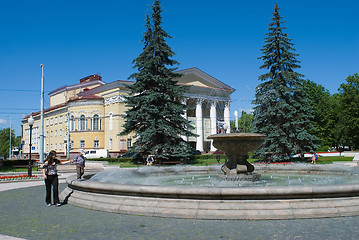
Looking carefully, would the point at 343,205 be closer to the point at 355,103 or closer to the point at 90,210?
the point at 90,210

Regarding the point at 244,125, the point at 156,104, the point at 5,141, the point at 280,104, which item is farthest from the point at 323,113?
the point at 5,141

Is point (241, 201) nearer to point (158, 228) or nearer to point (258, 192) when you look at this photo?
point (258, 192)

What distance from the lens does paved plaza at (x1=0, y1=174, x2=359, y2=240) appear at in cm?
566

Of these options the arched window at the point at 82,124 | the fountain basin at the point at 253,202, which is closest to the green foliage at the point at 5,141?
the arched window at the point at 82,124

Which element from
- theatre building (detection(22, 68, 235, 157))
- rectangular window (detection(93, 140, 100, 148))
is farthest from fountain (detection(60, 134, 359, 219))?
rectangular window (detection(93, 140, 100, 148))

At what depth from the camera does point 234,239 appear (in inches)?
214

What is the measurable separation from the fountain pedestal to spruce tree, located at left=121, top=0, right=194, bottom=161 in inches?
778

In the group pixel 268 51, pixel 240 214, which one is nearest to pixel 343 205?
pixel 240 214

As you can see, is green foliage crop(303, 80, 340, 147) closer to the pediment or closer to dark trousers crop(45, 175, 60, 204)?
the pediment

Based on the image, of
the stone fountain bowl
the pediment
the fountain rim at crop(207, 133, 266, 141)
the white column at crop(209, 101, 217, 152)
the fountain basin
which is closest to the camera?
the fountain basin

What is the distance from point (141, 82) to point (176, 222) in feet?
88.9

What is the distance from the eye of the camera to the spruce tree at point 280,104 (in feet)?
101

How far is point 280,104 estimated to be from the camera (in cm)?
3125

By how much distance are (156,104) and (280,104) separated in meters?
12.1
